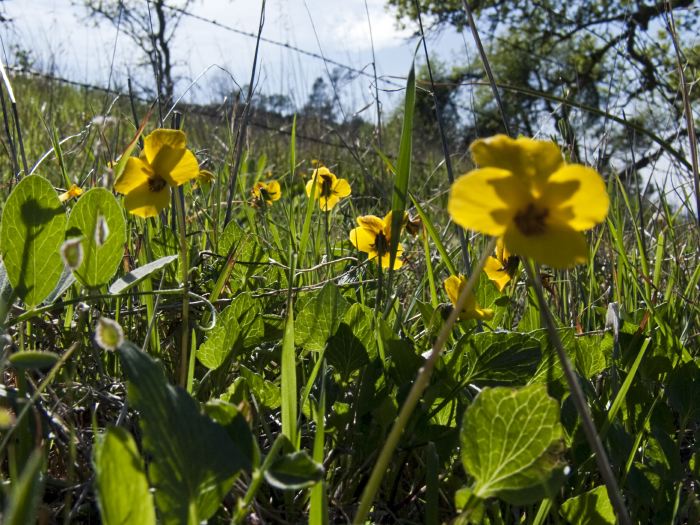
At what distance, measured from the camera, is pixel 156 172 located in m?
0.93

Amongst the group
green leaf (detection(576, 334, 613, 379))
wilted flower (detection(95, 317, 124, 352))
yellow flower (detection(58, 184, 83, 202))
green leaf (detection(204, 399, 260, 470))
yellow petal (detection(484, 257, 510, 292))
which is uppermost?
yellow flower (detection(58, 184, 83, 202))

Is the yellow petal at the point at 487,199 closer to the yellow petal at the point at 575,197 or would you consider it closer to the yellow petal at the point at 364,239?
the yellow petal at the point at 575,197

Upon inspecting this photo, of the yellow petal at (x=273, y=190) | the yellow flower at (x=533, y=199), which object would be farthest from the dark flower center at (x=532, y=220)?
the yellow petal at (x=273, y=190)

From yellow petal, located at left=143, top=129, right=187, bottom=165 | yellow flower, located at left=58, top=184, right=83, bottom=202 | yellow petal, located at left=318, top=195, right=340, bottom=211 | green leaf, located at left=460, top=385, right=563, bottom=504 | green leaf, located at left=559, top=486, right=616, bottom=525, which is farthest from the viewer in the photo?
yellow petal, located at left=318, top=195, right=340, bottom=211

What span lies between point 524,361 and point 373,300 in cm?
50

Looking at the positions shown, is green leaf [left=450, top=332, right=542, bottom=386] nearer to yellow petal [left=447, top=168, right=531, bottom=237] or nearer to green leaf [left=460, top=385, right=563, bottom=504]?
green leaf [left=460, top=385, right=563, bottom=504]

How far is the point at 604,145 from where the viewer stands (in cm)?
178

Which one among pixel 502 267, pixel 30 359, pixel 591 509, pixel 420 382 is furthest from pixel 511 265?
pixel 30 359

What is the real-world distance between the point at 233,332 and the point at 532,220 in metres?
0.55

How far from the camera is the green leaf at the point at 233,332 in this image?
101cm

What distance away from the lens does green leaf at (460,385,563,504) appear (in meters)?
0.66

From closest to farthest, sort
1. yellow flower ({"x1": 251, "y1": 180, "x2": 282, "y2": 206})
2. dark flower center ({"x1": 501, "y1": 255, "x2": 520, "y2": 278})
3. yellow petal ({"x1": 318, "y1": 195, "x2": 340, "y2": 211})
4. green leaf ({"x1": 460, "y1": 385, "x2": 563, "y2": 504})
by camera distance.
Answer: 1. green leaf ({"x1": 460, "y1": 385, "x2": 563, "y2": 504})
2. dark flower center ({"x1": 501, "y1": 255, "x2": 520, "y2": 278})
3. yellow petal ({"x1": 318, "y1": 195, "x2": 340, "y2": 211})
4. yellow flower ({"x1": 251, "y1": 180, "x2": 282, "y2": 206})

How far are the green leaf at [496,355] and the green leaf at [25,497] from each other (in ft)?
1.80

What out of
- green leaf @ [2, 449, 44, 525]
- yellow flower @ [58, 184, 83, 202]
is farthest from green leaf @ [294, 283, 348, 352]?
yellow flower @ [58, 184, 83, 202]
